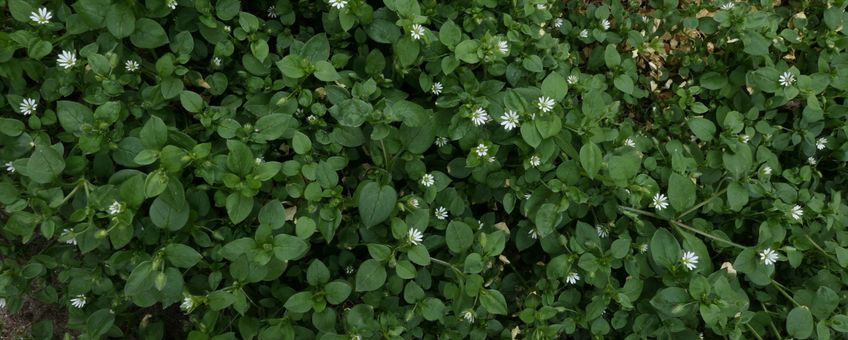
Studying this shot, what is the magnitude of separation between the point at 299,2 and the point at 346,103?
0.69m

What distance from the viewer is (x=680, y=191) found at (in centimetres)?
250

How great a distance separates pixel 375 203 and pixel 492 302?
2.03 ft

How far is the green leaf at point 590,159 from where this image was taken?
7.77 feet

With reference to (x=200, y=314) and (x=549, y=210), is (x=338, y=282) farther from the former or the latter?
(x=549, y=210)

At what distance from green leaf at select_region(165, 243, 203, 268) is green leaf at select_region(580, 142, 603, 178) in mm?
1501

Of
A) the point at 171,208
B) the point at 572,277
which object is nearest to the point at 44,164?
the point at 171,208

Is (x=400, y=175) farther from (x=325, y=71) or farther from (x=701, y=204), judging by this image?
(x=701, y=204)

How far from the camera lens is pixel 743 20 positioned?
279 cm

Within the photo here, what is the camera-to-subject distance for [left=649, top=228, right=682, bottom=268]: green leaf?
8.15 ft

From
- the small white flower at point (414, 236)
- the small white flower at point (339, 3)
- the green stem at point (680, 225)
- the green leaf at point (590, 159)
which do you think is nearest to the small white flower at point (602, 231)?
the green stem at point (680, 225)

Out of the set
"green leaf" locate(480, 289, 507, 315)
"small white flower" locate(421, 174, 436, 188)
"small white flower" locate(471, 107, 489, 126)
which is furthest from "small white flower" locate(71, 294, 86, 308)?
"small white flower" locate(471, 107, 489, 126)

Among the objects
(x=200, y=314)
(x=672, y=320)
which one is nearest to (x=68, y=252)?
(x=200, y=314)

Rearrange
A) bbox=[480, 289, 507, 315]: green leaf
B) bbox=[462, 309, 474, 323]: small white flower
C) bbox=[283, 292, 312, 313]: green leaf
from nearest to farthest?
bbox=[283, 292, 312, 313]: green leaf < bbox=[480, 289, 507, 315]: green leaf < bbox=[462, 309, 474, 323]: small white flower

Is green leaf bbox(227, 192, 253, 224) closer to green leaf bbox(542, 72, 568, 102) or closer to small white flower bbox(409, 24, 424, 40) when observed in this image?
small white flower bbox(409, 24, 424, 40)
